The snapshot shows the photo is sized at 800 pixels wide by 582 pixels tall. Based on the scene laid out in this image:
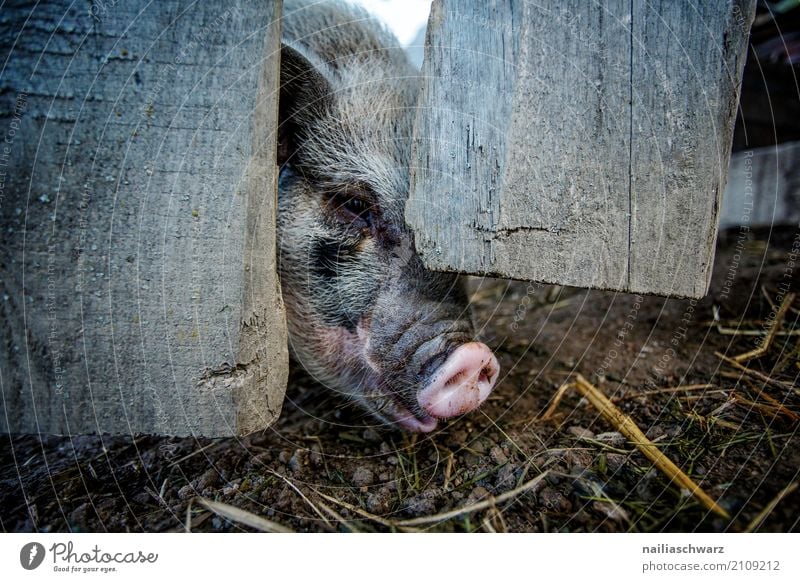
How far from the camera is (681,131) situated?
1.02m

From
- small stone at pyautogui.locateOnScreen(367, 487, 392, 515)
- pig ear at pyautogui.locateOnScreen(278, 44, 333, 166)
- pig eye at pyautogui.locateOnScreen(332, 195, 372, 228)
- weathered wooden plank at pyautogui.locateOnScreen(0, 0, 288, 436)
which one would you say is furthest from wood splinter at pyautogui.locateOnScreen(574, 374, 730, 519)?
pig ear at pyautogui.locateOnScreen(278, 44, 333, 166)

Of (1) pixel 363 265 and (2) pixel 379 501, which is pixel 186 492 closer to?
(2) pixel 379 501

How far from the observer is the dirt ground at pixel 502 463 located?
35.6 inches

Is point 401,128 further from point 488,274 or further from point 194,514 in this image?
point 194,514

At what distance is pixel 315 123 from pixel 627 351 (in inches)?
45.6

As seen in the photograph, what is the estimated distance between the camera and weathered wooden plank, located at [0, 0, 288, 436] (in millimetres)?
976

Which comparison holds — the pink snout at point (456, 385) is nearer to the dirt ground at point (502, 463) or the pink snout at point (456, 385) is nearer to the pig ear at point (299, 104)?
the dirt ground at point (502, 463)

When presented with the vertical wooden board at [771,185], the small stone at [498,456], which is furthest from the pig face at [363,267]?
the vertical wooden board at [771,185]

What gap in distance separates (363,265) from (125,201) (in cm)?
54

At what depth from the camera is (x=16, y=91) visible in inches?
38.5

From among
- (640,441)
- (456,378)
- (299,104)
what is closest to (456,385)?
(456,378)
